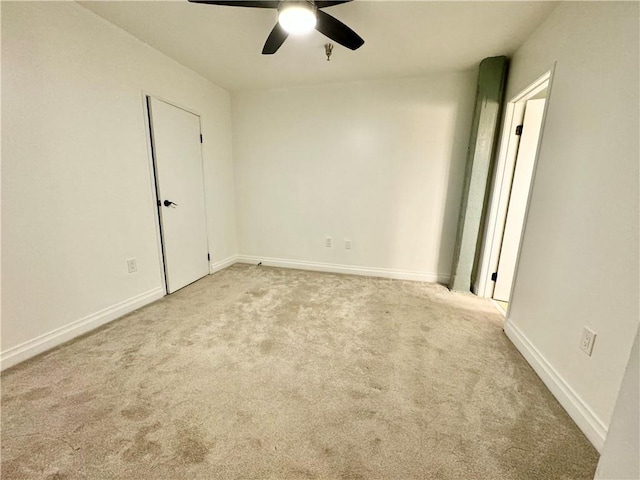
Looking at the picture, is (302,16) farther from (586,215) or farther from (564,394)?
(564,394)

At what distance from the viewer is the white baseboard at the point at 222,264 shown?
132 inches

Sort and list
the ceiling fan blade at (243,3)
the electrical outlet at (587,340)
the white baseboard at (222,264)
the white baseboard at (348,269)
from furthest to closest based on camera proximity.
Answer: the white baseboard at (222,264) < the white baseboard at (348,269) < the ceiling fan blade at (243,3) < the electrical outlet at (587,340)

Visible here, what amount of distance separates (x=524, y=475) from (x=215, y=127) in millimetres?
3852

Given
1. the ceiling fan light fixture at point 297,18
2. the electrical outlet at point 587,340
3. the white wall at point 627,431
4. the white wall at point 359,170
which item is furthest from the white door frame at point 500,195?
the white wall at point 627,431

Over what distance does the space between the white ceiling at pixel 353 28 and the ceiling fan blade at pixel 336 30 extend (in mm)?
196

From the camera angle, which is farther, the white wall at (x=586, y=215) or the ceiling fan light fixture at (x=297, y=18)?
the ceiling fan light fixture at (x=297, y=18)

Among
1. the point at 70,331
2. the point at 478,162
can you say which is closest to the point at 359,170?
the point at 478,162

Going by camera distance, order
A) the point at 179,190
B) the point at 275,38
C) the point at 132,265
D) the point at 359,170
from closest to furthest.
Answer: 1. the point at 275,38
2. the point at 132,265
3. the point at 179,190
4. the point at 359,170

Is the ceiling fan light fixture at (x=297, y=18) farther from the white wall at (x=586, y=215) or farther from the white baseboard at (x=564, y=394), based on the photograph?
the white baseboard at (x=564, y=394)

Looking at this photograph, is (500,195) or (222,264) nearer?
(500,195)

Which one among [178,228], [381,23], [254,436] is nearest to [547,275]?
[254,436]

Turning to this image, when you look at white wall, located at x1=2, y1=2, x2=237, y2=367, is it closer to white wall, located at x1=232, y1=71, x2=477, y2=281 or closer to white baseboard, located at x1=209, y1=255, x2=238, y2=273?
white baseboard, located at x1=209, y1=255, x2=238, y2=273

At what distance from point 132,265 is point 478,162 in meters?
3.40

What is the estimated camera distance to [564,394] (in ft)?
4.54
